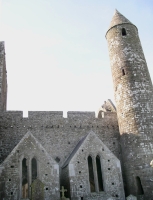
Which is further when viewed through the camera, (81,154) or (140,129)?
(140,129)

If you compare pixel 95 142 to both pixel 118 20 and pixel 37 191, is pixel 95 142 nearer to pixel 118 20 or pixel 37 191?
pixel 37 191

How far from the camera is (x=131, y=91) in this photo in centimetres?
2033

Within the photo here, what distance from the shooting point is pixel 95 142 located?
714 inches

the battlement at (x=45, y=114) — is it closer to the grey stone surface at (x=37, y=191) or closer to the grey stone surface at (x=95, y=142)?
the grey stone surface at (x=95, y=142)

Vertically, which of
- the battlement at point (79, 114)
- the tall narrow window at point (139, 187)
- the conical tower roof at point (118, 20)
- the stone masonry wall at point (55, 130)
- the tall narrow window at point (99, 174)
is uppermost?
the conical tower roof at point (118, 20)

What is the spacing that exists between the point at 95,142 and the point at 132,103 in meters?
4.66

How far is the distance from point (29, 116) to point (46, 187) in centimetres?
662

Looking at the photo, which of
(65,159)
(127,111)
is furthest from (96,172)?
(127,111)

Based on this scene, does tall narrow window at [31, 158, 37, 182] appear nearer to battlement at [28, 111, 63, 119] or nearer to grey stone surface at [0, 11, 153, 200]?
grey stone surface at [0, 11, 153, 200]

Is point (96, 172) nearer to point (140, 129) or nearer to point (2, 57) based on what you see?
point (140, 129)

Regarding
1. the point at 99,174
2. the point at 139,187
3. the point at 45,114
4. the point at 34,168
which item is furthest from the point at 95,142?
the point at 45,114

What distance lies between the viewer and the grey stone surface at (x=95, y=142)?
1633 centimetres

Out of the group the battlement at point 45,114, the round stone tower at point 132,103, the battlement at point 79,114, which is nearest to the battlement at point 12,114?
the battlement at point 45,114

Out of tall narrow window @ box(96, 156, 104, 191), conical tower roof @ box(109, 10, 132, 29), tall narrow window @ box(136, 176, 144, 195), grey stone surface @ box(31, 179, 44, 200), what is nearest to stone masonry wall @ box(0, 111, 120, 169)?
tall narrow window @ box(96, 156, 104, 191)
